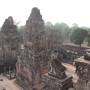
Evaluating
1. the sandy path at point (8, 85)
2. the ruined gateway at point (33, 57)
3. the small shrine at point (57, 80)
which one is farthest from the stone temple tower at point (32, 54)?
the small shrine at point (57, 80)

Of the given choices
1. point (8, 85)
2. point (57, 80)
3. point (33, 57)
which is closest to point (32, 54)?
point (33, 57)

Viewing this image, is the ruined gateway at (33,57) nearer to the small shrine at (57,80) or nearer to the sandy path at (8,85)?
the sandy path at (8,85)

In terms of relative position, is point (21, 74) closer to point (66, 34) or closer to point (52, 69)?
point (52, 69)

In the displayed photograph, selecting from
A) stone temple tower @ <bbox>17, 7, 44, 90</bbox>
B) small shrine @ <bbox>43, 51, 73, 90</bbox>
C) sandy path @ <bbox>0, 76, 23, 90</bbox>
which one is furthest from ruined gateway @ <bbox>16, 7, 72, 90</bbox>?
small shrine @ <bbox>43, 51, 73, 90</bbox>

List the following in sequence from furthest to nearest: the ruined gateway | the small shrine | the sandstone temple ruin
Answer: the ruined gateway < the sandstone temple ruin < the small shrine

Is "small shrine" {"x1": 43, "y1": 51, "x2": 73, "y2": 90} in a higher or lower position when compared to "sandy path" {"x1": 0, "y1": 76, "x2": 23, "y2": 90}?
higher

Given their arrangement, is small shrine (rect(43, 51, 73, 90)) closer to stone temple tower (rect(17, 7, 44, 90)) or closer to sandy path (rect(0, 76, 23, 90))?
stone temple tower (rect(17, 7, 44, 90))

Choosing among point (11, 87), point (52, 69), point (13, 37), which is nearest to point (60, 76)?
point (52, 69)

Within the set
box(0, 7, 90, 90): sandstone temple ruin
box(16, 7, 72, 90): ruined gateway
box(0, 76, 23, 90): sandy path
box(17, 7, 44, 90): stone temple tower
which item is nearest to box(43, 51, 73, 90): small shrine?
box(0, 7, 90, 90): sandstone temple ruin

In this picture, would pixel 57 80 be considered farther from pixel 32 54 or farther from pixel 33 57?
pixel 32 54

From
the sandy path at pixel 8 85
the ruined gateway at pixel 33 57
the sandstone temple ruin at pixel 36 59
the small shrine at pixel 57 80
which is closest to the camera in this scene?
the small shrine at pixel 57 80

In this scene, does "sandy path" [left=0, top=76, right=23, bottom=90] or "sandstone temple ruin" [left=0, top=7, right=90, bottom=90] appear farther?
"sandy path" [left=0, top=76, right=23, bottom=90]

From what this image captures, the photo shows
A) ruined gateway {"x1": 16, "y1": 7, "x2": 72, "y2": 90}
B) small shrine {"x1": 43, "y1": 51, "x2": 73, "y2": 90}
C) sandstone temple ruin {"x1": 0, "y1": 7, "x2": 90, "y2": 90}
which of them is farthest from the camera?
ruined gateway {"x1": 16, "y1": 7, "x2": 72, "y2": 90}

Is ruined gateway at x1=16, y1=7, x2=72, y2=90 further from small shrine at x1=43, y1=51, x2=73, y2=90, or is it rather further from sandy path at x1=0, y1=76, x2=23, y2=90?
small shrine at x1=43, y1=51, x2=73, y2=90
